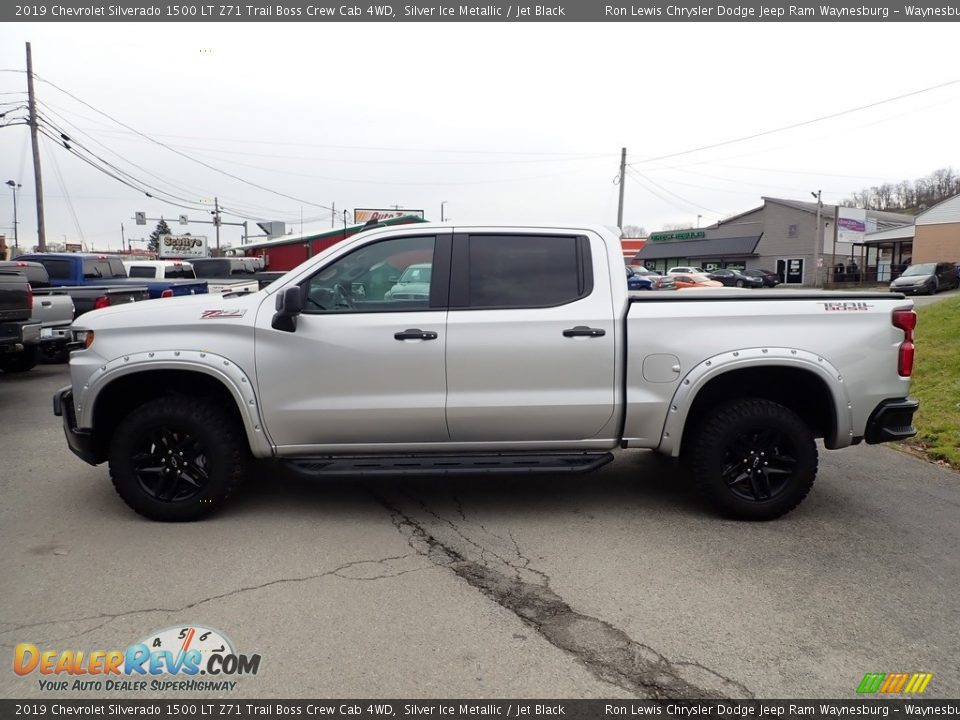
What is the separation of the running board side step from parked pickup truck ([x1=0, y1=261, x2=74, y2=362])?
25.1 feet

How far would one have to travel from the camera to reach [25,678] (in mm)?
2902

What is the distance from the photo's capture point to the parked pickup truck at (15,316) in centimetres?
855

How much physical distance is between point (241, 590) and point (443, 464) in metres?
1.43

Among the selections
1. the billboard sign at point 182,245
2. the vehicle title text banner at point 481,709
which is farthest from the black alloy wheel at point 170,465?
the billboard sign at point 182,245

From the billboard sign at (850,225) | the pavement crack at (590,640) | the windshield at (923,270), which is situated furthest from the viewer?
the billboard sign at (850,225)

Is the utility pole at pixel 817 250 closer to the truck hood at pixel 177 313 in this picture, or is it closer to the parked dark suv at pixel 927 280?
the parked dark suv at pixel 927 280

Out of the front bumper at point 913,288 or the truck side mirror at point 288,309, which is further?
the front bumper at point 913,288

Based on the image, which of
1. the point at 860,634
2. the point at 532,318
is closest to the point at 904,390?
the point at 860,634

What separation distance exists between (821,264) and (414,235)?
2058 inches

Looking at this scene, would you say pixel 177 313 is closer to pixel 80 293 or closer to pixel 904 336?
pixel 904 336

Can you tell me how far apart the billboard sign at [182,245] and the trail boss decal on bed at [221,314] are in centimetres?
7501

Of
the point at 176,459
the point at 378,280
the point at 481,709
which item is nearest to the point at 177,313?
the point at 176,459

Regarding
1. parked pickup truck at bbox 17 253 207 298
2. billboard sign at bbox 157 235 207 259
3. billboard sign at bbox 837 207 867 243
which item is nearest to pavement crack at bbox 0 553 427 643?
parked pickup truck at bbox 17 253 207 298

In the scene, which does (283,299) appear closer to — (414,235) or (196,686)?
(414,235)
